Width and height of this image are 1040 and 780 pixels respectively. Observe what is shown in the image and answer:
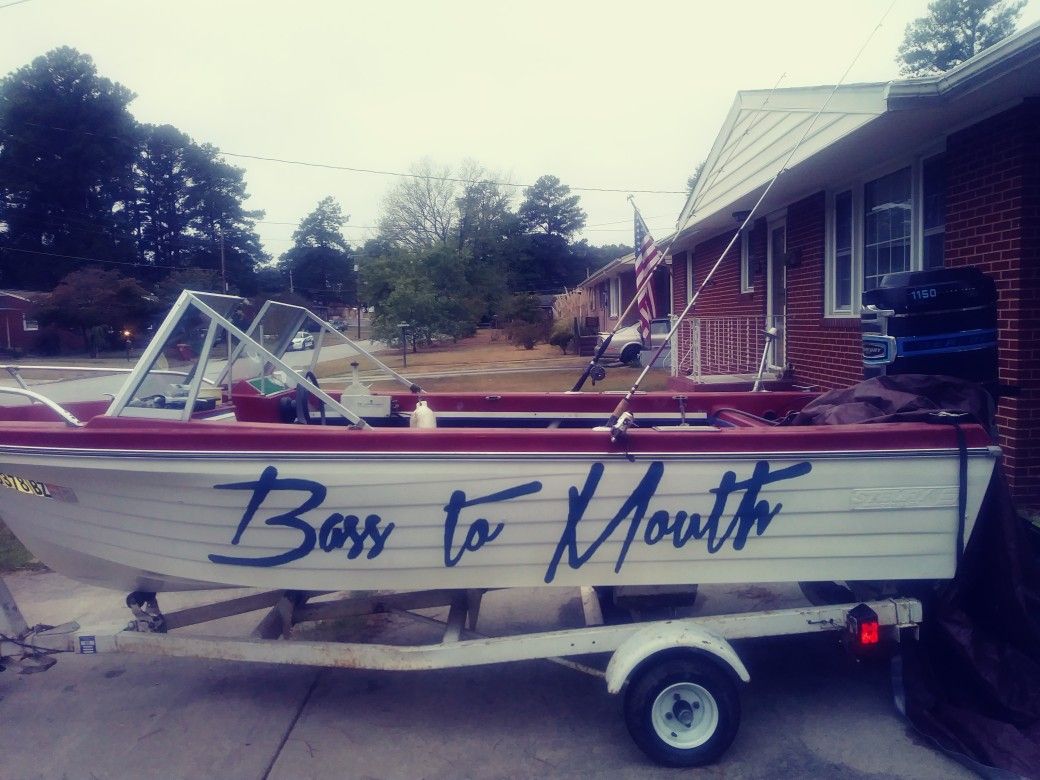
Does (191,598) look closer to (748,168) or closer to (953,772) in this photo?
(953,772)

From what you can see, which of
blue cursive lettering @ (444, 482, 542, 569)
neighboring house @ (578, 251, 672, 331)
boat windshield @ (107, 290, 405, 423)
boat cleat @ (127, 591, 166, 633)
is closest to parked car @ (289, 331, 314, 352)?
boat windshield @ (107, 290, 405, 423)

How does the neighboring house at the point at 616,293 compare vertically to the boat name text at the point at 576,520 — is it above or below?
above

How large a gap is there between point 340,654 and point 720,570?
1.67 meters

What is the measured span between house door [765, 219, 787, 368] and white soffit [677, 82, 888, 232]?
32.2 inches

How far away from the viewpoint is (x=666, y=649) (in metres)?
3.17

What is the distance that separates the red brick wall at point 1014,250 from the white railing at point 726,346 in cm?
432

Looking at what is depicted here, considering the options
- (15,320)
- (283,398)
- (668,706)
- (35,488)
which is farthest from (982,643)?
(15,320)

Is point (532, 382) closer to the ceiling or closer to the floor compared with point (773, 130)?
closer to the floor

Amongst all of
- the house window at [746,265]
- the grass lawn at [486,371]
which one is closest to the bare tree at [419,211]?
the grass lawn at [486,371]

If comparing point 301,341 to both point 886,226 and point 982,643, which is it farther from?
point 886,226

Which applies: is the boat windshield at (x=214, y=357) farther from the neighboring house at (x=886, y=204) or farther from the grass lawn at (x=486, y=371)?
the neighboring house at (x=886, y=204)

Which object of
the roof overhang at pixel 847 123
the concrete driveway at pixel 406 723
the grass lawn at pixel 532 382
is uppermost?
the roof overhang at pixel 847 123

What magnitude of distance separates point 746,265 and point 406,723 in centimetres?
941

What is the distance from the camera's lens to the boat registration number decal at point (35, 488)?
3525 mm
